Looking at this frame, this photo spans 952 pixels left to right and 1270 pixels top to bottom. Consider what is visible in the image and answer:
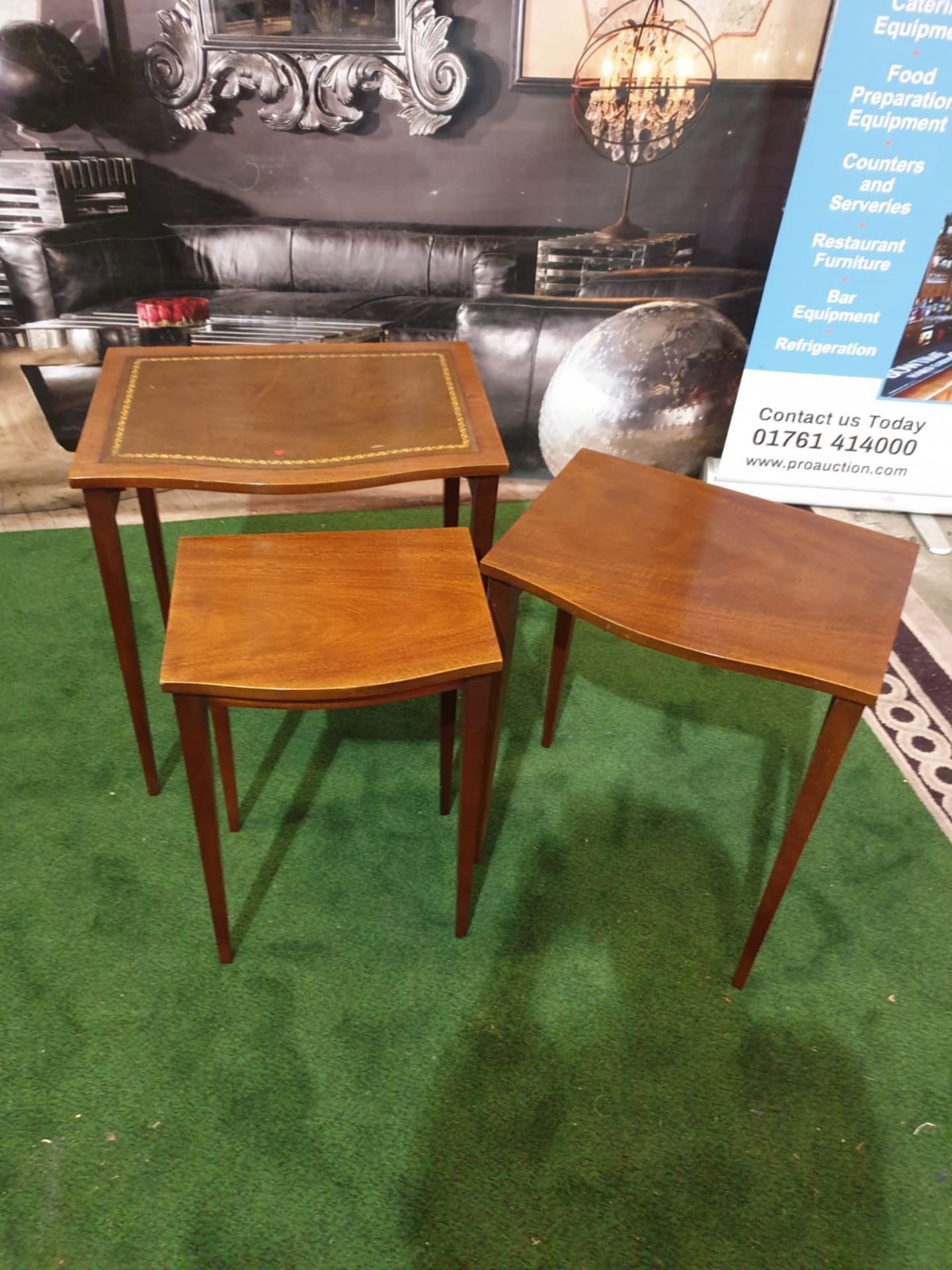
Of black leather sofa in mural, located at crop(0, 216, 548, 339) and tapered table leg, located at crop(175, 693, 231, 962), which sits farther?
black leather sofa in mural, located at crop(0, 216, 548, 339)

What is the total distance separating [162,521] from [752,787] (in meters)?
1.82

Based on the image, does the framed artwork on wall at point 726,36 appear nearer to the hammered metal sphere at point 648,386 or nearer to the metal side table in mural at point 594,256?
the metal side table in mural at point 594,256

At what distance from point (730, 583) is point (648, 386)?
1456 millimetres

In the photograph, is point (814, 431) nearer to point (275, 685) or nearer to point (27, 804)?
point (275, 685)

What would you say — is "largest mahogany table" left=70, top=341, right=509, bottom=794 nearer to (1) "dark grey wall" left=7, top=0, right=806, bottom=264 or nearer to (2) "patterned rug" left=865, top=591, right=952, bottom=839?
(1) "dark grey wall" left=7, top=0, right=806, bottom=264

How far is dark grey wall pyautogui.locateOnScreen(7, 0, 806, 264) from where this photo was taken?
A: 90.7 inches

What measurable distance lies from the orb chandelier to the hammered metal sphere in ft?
1.40

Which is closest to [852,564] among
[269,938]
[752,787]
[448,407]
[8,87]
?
[752,787]

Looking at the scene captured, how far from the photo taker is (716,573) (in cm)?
131

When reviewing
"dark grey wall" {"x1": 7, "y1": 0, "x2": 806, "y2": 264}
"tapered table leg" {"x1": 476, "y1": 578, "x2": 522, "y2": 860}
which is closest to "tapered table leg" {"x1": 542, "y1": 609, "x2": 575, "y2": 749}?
"tapered table leg" {"x1": 476, "y1": 578, "x2": 522, "y2": 860}

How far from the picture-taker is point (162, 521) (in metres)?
2.62

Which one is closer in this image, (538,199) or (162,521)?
(538,199)

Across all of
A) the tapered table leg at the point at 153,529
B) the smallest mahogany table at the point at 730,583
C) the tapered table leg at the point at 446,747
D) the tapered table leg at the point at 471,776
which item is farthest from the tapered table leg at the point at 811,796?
the tapered table leg at the point at 153,529

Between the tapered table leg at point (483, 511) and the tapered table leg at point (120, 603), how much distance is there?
567mm
